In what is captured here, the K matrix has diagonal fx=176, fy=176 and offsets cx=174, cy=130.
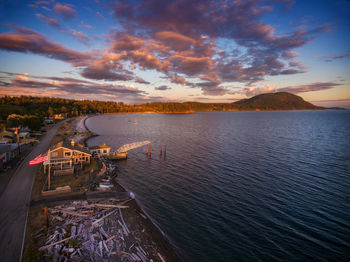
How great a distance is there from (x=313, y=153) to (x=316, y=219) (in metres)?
40.5

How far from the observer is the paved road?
15.4 metres

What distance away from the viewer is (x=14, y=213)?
2008cm

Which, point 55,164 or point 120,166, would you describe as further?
point 120,166

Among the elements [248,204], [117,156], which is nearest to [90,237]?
[248,204]

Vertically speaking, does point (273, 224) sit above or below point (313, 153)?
below

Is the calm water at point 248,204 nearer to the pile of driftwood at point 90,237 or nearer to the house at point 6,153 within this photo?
the pile of driftwood at point 90,237

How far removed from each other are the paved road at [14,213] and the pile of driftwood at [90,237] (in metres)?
2.22

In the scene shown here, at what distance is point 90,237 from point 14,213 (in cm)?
995

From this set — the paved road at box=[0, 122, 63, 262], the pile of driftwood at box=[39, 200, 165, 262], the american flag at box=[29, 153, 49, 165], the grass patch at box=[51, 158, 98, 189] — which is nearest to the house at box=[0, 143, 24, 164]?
the paved road at box=[0, 122, 63, 262]

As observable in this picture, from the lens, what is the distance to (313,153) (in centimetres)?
5550

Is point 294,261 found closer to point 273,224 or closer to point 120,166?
point 273,224

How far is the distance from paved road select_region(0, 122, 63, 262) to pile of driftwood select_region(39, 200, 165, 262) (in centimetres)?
222

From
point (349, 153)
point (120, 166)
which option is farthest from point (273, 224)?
point (349, 153)

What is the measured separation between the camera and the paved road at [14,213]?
15.4 m
